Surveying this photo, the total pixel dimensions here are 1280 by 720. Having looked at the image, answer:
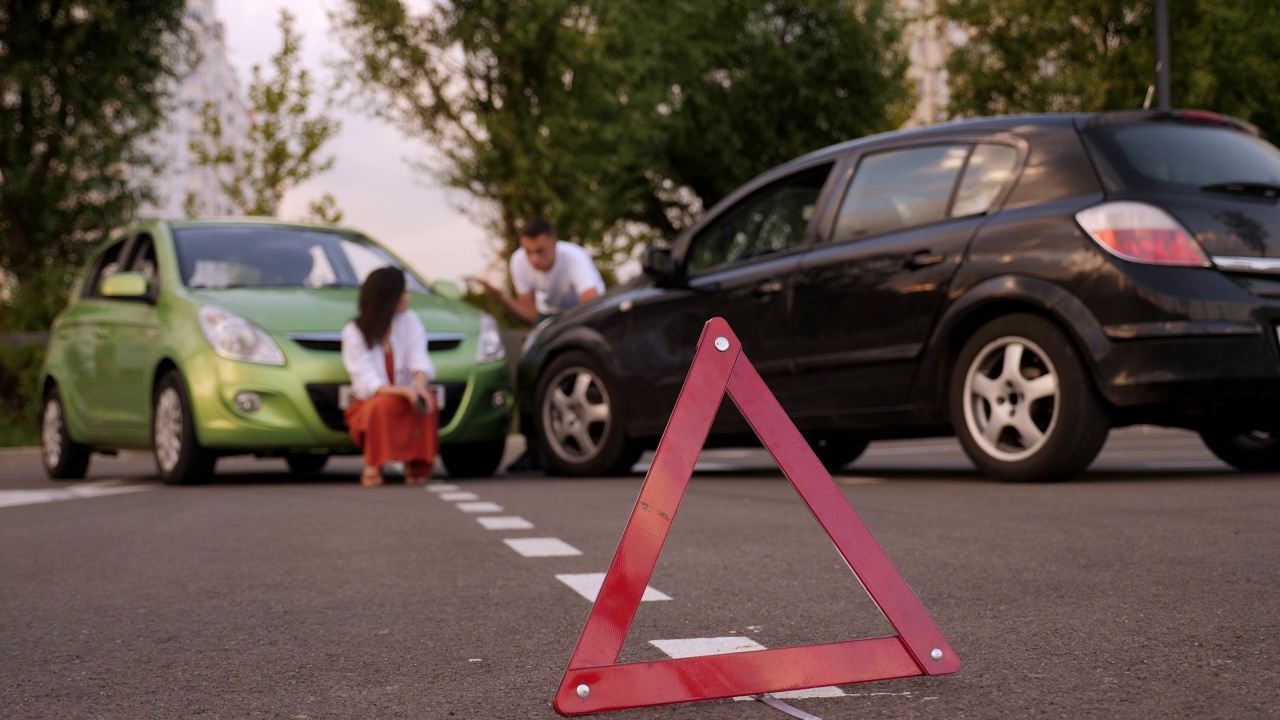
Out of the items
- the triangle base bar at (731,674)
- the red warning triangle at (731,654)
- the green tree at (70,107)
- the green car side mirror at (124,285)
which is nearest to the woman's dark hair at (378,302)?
the green car side mirror at (124,285)

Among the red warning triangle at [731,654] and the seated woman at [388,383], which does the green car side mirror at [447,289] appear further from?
the red warning triangle at [731,654]

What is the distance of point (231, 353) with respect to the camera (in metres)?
9.62

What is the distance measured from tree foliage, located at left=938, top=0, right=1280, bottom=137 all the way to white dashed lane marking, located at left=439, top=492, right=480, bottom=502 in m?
21.3

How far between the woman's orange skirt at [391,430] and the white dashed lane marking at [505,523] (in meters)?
2.38

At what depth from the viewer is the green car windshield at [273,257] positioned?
10609mm

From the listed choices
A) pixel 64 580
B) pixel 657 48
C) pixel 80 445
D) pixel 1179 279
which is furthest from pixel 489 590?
pixel 657 48

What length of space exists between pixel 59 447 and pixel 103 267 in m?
1.34

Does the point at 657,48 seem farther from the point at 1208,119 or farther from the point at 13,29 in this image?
the point at 1208,119

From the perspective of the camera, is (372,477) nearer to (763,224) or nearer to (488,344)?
(488,344)

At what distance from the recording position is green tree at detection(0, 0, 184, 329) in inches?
943

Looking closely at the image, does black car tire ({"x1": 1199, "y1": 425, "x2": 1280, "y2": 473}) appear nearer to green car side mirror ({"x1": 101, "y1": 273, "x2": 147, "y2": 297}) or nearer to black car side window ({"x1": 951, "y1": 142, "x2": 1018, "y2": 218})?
black car side window ({"x1": 951, "y1": 142, "x2": 1018, "y2": 218})

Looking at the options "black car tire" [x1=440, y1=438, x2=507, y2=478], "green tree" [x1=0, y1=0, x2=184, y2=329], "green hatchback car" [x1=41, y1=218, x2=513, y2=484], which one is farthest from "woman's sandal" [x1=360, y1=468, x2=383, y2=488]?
"green tree" [x1=0, y1=0, x2=184, y2=329]

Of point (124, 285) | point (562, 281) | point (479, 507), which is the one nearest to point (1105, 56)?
point (562, 281)

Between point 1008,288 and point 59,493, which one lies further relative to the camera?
point 59,493
